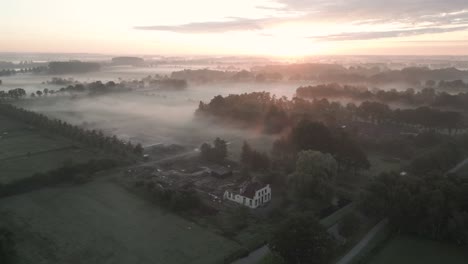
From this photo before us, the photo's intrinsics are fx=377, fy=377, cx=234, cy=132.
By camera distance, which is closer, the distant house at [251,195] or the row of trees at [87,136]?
the distant house at [251,195]

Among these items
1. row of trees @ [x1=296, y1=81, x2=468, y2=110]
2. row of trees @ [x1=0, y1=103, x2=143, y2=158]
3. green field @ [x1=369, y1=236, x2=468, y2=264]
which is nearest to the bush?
green field @ [x1=369, y1=236, x2=468, y2=264]

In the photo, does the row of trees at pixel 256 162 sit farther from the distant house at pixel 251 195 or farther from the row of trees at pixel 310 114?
the row of trees at pixel 310 114

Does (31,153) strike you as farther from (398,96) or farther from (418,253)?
(398,96)

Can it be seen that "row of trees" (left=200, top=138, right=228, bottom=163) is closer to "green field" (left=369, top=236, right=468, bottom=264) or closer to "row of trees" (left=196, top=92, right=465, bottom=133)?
"row of trees" (left=196, top=92, right=465, bottom=133)

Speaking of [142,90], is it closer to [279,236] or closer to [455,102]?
[455,102]

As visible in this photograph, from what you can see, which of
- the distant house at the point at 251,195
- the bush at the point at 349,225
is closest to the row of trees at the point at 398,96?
the distant house at the point at 251,195

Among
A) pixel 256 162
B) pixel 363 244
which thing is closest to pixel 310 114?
pixel 256 162

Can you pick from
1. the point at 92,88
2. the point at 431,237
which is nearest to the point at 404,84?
the point at 92,88
